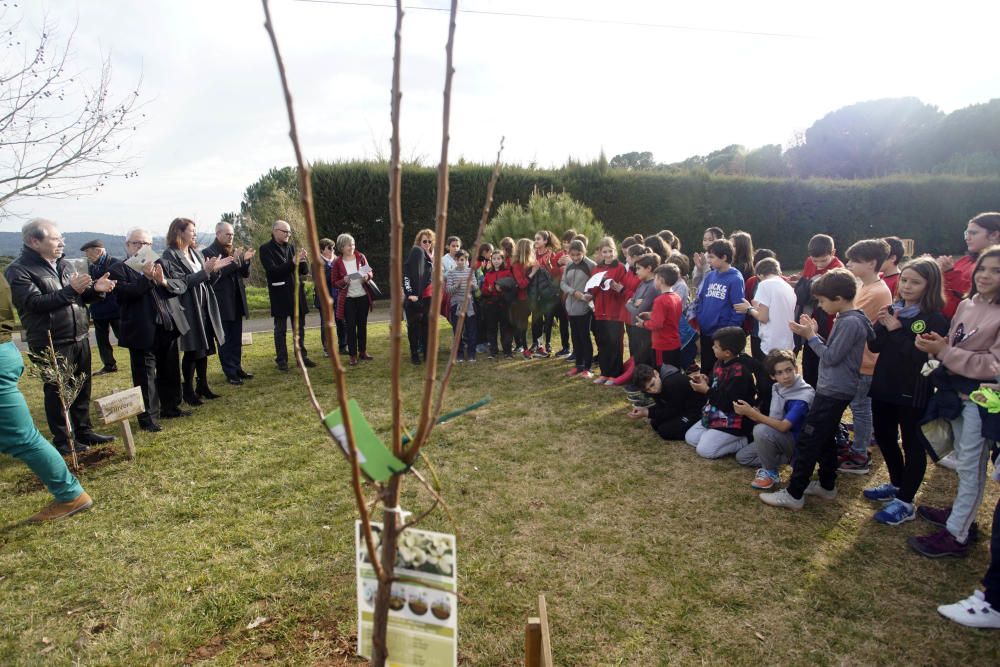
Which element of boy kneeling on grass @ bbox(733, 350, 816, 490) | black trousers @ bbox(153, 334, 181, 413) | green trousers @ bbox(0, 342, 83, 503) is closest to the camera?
green trousers @ bbox(0, 342, 83, 503)

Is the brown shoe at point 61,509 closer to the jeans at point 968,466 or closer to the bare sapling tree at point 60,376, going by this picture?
the bare sapling tree at point 60,376

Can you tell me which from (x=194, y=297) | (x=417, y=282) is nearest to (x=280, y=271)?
(x=194, y=297)

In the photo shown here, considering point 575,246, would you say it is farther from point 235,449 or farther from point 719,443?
point 235,449

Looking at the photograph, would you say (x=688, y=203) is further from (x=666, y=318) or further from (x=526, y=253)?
(x=666, y=318)

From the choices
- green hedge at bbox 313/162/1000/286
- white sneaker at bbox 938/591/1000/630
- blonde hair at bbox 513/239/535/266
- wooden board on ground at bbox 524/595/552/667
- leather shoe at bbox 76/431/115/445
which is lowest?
white sneaker at bbox 938/591/1000/630

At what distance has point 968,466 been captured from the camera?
2.97m

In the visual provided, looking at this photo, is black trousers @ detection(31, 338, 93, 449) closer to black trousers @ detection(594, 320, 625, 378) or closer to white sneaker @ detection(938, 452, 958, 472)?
black trousers @ detection(594, 320, 625, 378)

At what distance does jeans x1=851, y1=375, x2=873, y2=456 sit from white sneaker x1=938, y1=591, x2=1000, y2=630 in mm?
1786

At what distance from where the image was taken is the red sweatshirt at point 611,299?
652 cm

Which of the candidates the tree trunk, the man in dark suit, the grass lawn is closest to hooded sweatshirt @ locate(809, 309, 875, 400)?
the grass lawn

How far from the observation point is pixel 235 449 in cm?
491

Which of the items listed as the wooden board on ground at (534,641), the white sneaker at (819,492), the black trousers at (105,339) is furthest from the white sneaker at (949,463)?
the black trousers at (105,339)

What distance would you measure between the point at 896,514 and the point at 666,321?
8.63 ft

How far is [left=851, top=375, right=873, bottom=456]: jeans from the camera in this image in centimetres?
423
